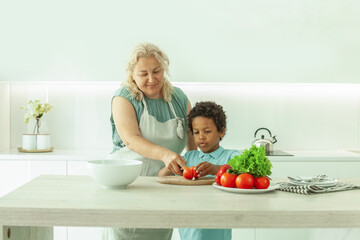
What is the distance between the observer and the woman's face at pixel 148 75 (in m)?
2.45

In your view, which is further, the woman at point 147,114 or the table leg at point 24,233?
the woman at point 147,114

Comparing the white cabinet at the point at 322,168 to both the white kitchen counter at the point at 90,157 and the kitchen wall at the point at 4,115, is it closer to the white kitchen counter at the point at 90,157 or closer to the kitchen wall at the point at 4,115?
the white kitchen counter at the point at 90,157

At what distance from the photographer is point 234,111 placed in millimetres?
4012

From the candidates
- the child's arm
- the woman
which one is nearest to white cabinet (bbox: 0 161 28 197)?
the woman

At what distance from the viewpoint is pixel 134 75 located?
2494 mm

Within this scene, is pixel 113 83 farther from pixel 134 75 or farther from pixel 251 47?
pixel 134 75

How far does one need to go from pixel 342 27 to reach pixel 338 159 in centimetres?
103

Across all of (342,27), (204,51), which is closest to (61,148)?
(204,51)

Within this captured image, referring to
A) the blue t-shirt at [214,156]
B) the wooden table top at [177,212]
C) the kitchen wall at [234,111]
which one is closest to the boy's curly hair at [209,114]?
the blue t-shirt at [214,156]

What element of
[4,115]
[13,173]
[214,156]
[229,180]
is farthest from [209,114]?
[4,115]

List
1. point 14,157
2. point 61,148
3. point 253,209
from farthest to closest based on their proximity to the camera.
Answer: point 61,148
point 14,157
point 253,209

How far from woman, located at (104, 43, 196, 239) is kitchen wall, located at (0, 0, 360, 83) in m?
1.15

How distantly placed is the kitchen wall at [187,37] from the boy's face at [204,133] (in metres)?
1.28

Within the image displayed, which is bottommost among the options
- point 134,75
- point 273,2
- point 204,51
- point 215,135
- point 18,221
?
point 18,221
